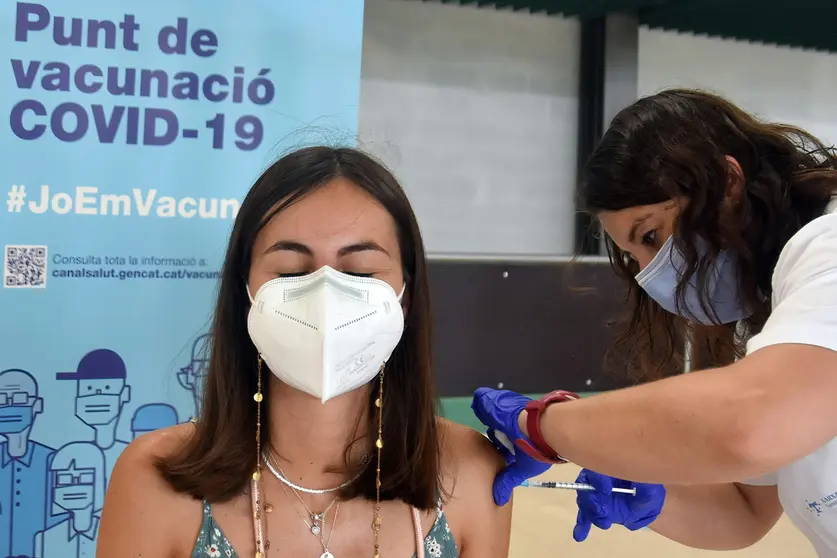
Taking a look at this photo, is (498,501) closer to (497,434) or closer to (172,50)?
(497,434)

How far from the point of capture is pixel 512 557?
2072mm

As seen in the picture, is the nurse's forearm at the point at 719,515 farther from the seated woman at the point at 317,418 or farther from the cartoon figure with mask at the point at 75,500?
the cartoon figure with mask at the point at 75,500

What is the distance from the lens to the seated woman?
1121 millimetres

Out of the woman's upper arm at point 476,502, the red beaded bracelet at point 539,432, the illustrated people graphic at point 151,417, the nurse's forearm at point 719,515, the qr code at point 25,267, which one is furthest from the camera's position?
the illustrated people graphic at point 151,417

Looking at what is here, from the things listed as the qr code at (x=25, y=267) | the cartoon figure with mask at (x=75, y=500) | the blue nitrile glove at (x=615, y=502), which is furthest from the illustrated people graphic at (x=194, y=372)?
the blue nitrile glove at (x=615, y=502)

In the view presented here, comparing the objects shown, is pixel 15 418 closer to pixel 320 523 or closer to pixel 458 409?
pixel 320 523

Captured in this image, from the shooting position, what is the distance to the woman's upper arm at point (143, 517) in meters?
1.12

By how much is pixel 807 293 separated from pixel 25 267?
4.90ft

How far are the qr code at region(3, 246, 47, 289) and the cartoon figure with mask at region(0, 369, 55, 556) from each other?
19 cm

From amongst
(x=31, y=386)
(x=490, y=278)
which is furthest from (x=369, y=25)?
(x=31, y=386)

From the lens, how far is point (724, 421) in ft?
2.58

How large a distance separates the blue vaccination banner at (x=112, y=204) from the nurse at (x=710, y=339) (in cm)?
82

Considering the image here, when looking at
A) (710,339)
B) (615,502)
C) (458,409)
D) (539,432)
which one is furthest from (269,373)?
(458,409)

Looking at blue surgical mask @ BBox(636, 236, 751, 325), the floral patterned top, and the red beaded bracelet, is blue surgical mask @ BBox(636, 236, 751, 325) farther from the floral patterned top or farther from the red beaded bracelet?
the floral patterned top
